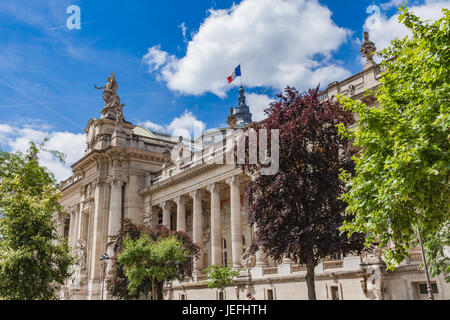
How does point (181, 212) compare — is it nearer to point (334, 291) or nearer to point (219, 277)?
point (219, 277)

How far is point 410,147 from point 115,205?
4057 cm

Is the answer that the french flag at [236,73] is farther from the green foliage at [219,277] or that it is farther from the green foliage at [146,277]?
the green foliage at [219,277]

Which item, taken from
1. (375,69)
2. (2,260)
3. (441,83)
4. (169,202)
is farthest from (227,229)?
(441,83)

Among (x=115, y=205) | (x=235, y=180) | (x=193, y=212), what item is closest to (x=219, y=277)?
(x=235, y=180)

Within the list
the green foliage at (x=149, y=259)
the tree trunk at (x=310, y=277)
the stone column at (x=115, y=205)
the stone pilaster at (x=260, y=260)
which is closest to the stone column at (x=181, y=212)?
the stone column at (x=115, y=205)

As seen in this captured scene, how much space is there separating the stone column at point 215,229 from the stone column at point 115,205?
14714mm

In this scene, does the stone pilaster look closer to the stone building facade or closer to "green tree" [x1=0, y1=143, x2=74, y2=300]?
the stone building facade

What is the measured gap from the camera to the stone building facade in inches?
860

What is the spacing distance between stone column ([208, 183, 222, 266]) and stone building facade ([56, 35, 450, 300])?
0.29 ft

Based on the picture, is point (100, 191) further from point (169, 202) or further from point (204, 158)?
point (204, 158)

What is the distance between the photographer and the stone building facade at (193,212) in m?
21.8

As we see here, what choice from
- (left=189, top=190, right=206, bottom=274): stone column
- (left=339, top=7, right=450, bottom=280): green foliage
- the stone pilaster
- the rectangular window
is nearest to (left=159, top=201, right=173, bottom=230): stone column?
(left=189, top=190, right=206, bottom=274): stone column
